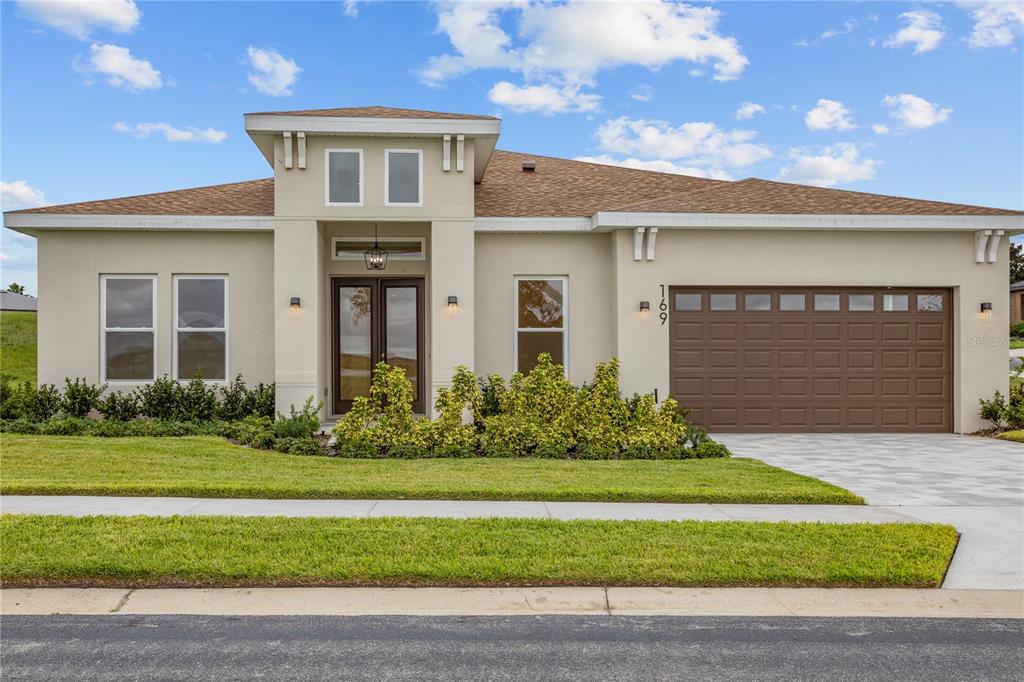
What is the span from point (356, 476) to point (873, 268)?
33.4 ft

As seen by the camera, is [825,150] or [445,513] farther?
[825,150]

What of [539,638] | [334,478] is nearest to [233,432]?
[334,478]

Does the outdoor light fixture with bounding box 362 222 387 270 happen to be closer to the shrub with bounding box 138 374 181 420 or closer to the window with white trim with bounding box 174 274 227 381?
the window with white trim with bounding box 174 274 227 381

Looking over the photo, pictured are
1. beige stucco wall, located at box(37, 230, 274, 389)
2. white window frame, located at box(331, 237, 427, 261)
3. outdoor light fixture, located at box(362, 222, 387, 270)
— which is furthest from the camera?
white window frame, located at box(331, 237, 427, 261)

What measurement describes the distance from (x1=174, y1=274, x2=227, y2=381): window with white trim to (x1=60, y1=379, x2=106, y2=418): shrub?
1386mm

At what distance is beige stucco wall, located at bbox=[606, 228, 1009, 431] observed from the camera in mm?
12875

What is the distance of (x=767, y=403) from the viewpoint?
13.0 metres

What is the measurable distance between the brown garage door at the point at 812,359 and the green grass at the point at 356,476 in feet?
11.8

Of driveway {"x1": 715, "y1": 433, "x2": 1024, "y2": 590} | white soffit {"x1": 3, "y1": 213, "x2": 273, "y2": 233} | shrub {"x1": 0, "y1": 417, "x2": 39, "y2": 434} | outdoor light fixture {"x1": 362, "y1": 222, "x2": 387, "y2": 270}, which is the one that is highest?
white soffit {"x1": 3, "y1": 213, "x2": 273, "y2": 233}

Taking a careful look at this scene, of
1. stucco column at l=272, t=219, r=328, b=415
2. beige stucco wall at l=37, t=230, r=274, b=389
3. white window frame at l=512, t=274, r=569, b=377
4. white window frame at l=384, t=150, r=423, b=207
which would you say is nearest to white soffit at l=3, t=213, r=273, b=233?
beige stucco wall at l=37, t=230, r=274, b=389

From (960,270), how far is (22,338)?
3043cm

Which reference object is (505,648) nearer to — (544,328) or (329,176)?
(544,328)

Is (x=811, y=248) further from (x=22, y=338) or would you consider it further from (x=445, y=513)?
(x=22, y=338)

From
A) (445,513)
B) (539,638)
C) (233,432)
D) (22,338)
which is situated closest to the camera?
(539,638)
